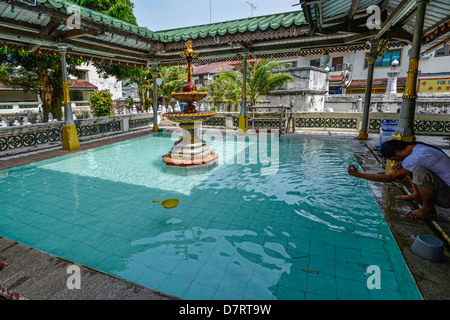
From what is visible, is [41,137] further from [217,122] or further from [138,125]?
[217,122]

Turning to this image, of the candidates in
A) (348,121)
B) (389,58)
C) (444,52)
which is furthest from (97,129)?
(444,52)

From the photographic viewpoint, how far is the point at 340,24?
8.08 meters

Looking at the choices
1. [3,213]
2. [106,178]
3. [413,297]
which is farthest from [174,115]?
[413,297]

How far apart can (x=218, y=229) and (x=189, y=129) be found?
438cm

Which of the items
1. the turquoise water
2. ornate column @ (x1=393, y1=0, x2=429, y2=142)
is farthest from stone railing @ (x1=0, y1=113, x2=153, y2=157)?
ornate column @ (x1=393, y1=0, x2=429, y2=142)

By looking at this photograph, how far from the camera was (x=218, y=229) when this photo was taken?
154 inches

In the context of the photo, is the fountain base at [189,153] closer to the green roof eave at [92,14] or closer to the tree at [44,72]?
the green roof eave at [92,14]

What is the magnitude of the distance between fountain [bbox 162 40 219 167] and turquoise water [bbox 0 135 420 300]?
724 mm

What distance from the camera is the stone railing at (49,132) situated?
7.88m

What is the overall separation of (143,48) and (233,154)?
7.06m

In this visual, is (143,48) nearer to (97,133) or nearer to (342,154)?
(97,133)

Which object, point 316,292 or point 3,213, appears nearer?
point 316,292

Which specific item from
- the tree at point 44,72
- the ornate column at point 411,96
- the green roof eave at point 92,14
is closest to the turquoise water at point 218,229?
the ornate column at point 411,96

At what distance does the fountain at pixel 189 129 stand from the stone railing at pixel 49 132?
4.82 m
